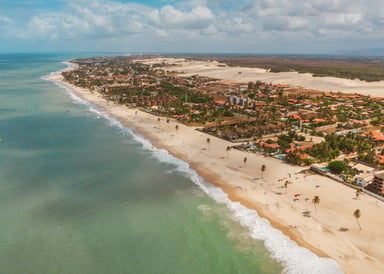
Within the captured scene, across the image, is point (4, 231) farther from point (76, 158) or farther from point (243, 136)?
point (243, 136)

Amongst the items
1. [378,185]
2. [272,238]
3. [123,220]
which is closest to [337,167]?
[378,185]

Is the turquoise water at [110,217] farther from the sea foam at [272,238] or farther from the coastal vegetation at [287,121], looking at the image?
the coastal vegetation at [287,121]

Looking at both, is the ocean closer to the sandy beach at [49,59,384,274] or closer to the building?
the sandy beach at [49,59,384,274]

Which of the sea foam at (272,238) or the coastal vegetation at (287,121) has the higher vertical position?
the coastal vegetation at (287,121)

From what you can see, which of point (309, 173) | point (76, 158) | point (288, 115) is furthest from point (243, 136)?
point (76, 158)

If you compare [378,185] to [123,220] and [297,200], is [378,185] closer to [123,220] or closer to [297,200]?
[297,200]

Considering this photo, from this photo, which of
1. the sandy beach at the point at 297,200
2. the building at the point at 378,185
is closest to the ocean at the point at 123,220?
the sandy beach at the point at 297,200

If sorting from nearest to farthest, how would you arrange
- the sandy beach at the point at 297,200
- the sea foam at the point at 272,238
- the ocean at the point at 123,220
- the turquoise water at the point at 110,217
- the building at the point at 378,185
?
the sea foam at the point at 272,238 < the ocean at the point at 123,220 < the turquoise water at the point at 110,217 < the sandy beach at the point at 297,200 < the building at the point at 378,185
